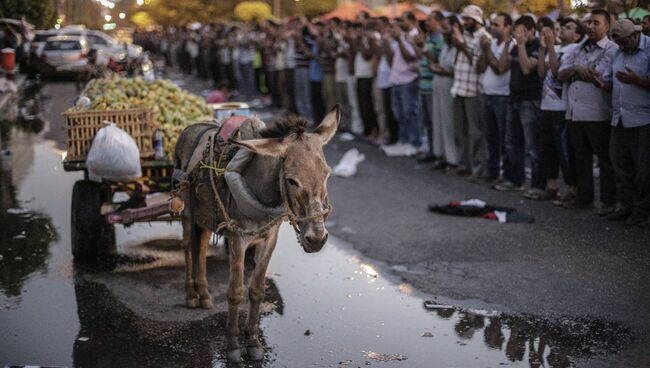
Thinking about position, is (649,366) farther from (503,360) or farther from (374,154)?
(374,154)

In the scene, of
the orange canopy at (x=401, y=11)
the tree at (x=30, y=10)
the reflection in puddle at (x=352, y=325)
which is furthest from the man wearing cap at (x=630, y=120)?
the orange canopy at (x=401, y=11)

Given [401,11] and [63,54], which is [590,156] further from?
[63,54]

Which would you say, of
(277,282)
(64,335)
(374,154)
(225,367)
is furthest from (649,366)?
(374,154)

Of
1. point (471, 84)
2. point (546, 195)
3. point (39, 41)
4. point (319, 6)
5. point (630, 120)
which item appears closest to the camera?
point (630, 120)

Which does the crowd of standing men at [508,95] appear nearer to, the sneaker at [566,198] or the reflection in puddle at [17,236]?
the sneaker at [566,198]

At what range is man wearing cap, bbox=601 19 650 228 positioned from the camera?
10.3 m

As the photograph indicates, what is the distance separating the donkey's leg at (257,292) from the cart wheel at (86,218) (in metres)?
2.88

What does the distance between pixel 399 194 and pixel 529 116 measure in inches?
81.0

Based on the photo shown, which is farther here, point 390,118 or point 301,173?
point 390,118

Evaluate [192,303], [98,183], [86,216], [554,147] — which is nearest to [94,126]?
[98,183]

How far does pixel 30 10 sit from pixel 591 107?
15.9 m

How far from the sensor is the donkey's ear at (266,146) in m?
5.95

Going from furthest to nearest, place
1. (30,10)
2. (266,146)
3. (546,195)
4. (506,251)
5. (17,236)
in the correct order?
(30,10) < (546,195) < (17,236) < (506,251) < (266,146)

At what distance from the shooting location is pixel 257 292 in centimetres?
670
